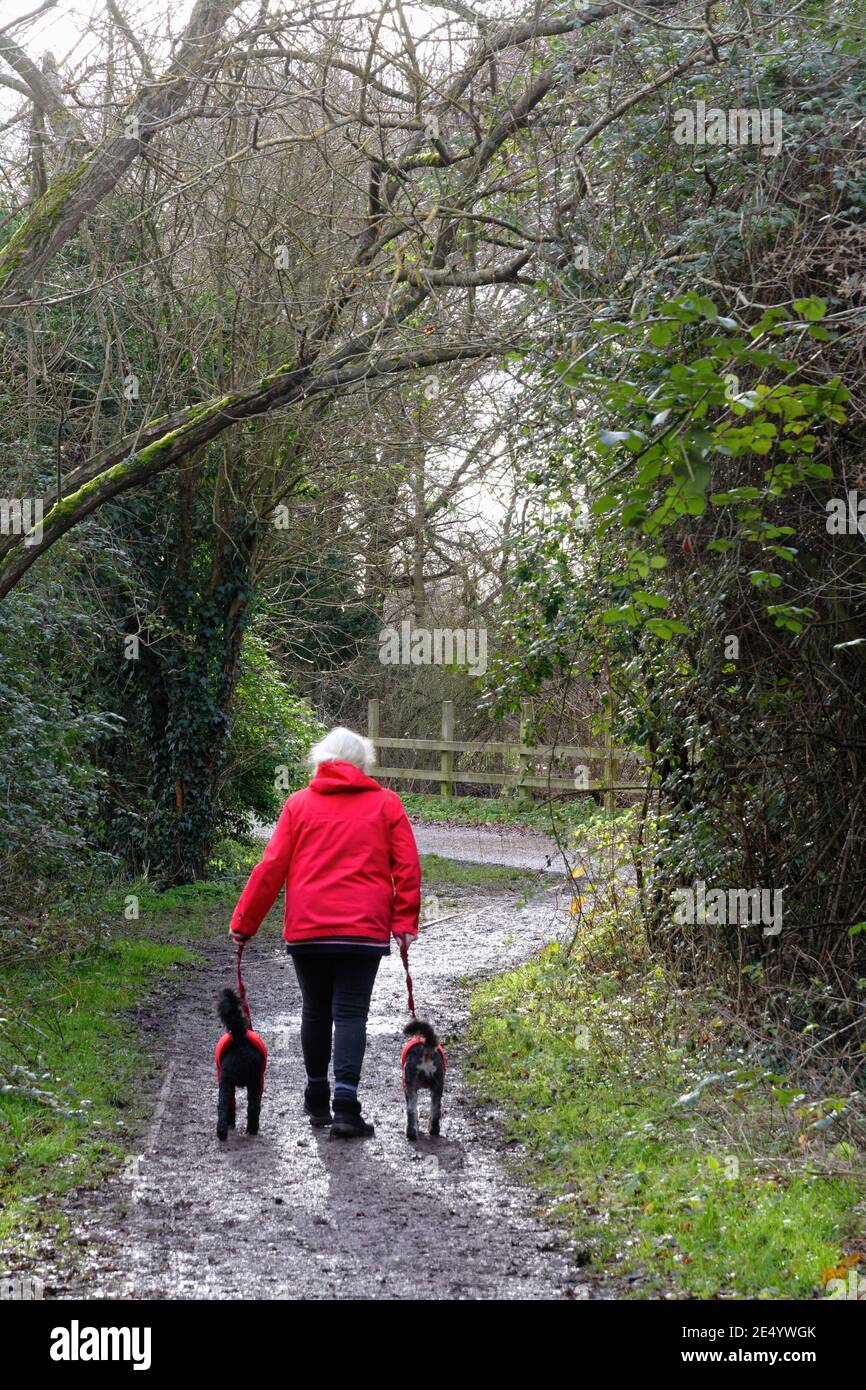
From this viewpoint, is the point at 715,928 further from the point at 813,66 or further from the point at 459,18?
the point at 459,18

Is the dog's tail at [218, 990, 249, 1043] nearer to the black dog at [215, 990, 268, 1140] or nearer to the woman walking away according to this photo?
the black dog at [215, 990, 268, 1140]

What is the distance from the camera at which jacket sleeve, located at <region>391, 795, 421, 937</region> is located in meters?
7.13

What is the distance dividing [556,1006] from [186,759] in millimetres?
8133

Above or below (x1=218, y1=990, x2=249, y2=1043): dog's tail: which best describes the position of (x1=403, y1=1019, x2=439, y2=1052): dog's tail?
below

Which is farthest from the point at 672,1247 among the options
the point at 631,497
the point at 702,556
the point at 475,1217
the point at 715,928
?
the point at 702,556

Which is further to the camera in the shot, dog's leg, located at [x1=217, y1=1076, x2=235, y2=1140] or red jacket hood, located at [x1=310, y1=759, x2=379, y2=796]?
red jacket hood, located at [x1=310, y1=759, x2=379, y2=796]

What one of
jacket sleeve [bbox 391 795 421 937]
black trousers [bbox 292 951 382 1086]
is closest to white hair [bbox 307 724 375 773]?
jacket sleeve [bbox 391 795 421 937]

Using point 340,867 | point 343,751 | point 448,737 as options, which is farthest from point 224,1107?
point 448,737

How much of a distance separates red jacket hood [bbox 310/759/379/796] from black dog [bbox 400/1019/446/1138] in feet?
4.12

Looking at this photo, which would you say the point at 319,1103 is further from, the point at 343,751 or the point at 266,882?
the point at 343,751

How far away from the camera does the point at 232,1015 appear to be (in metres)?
6.82

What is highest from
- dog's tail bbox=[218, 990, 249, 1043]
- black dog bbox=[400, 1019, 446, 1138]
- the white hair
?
the white hair

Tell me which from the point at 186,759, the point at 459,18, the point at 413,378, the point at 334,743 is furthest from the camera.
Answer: the point at 186,759

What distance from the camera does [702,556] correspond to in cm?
851
